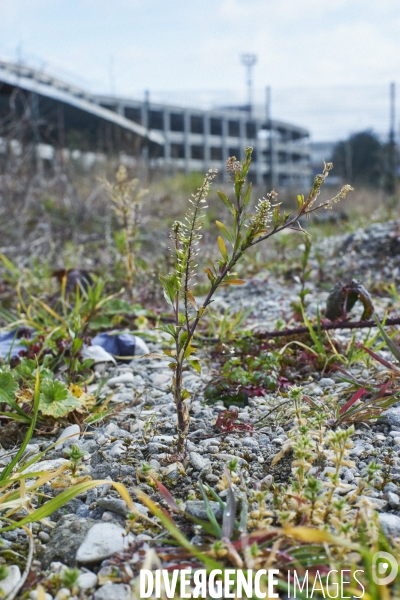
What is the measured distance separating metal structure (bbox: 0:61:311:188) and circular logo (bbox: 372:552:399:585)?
6327 millimetres

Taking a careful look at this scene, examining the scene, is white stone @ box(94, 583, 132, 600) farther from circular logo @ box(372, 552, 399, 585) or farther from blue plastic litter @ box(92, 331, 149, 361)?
blue plastic litter @ box(92, 331, 149, 361)

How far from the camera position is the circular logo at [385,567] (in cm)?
99

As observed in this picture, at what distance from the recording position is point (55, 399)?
179 centimetres

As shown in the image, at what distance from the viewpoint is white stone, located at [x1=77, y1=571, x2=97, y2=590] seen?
109 cm

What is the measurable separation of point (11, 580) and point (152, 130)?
20634 mm

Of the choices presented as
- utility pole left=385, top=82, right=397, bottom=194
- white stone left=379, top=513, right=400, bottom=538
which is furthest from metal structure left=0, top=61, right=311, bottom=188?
white stone left=379, top=513, right=400, bottom=538

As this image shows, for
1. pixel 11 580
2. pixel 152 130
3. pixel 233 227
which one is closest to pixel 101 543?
pixel 11 580

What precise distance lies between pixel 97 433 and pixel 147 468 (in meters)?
0.43

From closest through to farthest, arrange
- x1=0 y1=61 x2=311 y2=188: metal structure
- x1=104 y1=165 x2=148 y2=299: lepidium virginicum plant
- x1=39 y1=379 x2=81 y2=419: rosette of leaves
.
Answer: x1=39 y1=379 x2=81 y2=419: rosette of leaves, x1=104 y1=165 x2=148 y2=299: lepidium virginicum plant, x1=0 y1=61 x2=311 y2=188: metal structure

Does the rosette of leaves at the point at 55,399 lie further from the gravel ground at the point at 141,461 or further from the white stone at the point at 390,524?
the white stone at the point at 390,524

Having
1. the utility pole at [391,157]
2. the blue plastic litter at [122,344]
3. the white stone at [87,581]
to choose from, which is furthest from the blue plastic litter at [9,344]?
the utility pole at [391,157]

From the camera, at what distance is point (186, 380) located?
221cm

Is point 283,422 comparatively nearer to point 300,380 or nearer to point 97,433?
point 300,380

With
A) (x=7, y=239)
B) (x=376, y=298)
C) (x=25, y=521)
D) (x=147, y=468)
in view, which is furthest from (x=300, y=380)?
(x=7, y=239)
